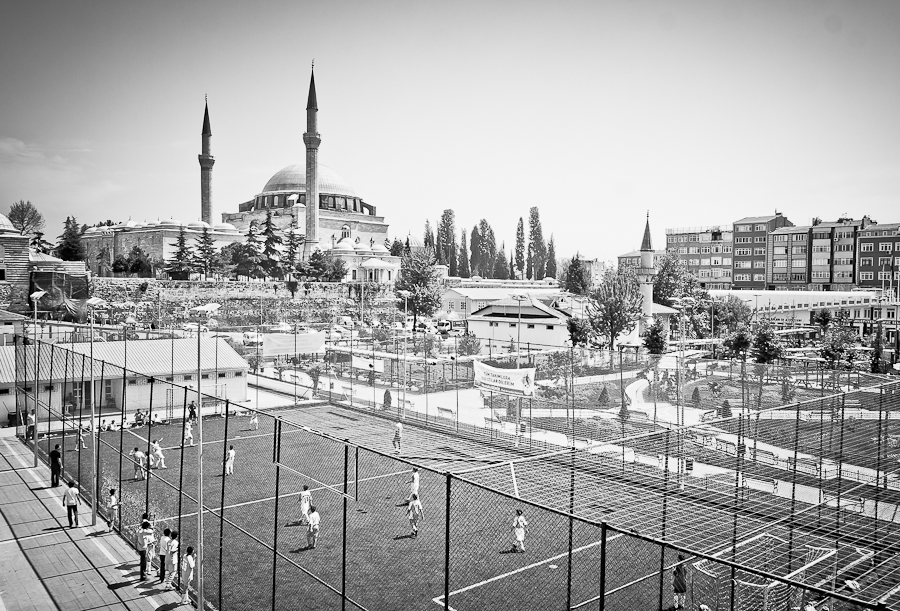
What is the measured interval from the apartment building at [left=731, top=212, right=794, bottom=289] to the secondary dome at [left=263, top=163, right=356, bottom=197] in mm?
71042

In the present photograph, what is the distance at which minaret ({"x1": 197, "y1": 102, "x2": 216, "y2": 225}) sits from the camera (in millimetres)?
93312

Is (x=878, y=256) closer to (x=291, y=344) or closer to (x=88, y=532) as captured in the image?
(x=291, y=344)

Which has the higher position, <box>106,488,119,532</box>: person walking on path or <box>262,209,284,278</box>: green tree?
<box>262,209,284,278</box>: green tree

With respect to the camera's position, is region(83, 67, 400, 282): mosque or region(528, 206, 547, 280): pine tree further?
region(528, 206, 547, 280): pine tree

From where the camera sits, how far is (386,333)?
59750mm

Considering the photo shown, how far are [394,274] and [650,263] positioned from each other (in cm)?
4377

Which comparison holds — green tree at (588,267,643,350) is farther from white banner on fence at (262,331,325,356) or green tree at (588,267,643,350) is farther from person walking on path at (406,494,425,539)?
person walking on path at (406,494,425,539)

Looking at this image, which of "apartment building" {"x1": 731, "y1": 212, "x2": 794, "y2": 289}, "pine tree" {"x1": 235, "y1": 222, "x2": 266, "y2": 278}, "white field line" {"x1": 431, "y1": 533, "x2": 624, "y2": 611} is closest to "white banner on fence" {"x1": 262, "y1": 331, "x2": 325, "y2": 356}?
"white field line" {"x1": 431, "y1": 533, "x2": 624, "y2": 611}

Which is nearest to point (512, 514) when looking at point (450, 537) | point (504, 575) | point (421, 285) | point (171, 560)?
point (450, 537)

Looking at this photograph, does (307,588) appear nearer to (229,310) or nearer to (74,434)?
(74,434)

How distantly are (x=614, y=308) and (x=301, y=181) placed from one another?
88870 millimetres

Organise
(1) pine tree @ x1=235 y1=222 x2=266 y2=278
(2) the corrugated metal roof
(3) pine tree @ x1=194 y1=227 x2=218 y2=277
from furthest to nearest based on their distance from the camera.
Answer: (3) pine tree @ x1=194 y1=227 x2=218 y2=277, (1) pine tree @ x1=235 y1=222 x2=266 y2=278, (2) the corrugated metal roof

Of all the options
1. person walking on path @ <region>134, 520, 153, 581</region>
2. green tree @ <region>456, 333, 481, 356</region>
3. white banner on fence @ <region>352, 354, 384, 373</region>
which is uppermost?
green tree @ <region>456, 333, 481, 356</region>

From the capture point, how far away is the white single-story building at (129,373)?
2873cm
